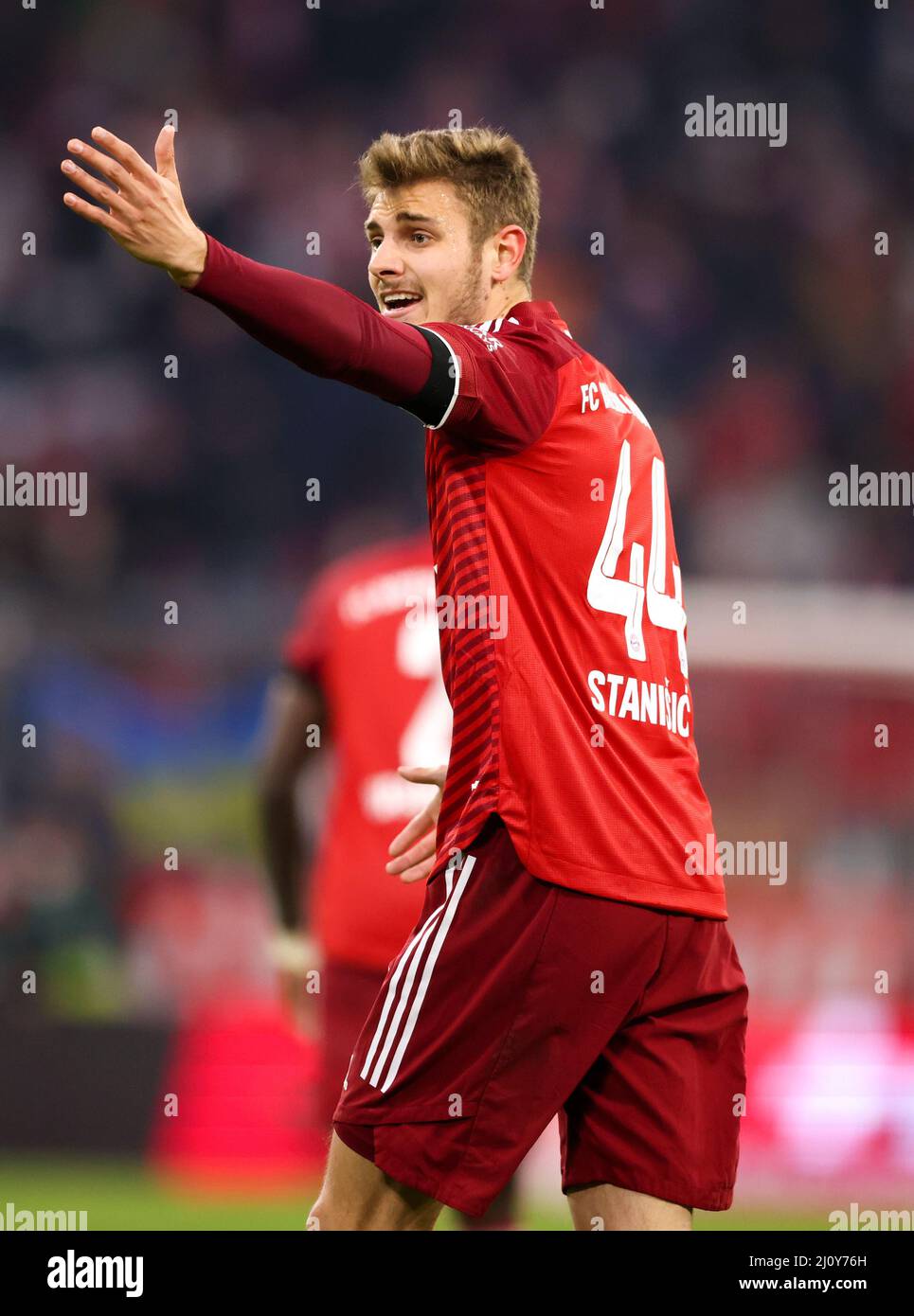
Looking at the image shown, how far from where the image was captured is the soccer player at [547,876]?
2.89m

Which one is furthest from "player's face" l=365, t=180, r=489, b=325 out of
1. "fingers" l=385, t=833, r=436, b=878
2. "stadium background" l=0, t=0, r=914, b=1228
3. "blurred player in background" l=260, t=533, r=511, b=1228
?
"stadium background" l=0, t=0, r=914, b=1228

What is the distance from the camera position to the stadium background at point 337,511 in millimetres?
7258

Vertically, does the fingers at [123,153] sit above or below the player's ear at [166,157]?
below

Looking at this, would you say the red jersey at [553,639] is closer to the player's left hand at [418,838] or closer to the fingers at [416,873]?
the player's left hand at [418,838]

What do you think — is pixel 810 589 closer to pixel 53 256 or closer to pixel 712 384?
pixel 712 384

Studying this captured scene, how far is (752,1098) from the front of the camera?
7.16m

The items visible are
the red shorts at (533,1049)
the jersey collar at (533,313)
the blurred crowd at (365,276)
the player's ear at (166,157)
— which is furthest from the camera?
the blurred crowd at (365,276)

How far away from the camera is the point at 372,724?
5.04m

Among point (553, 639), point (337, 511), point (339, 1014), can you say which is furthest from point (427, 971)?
point (337, 511)

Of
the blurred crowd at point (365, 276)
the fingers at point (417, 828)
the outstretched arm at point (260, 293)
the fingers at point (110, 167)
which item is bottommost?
the fingers at point (417, 828)

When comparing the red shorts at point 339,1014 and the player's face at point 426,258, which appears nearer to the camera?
the player's face at point 426,258

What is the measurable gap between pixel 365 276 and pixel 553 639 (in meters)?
8.51

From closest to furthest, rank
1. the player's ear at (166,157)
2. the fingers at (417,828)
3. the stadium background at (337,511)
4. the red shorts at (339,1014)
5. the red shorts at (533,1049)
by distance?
the player's ear at (166,157) < the red shorts at (533,1049) < the fingers at (417,828) < the red shorts at (339,1014) < the stadium background at (337,511)

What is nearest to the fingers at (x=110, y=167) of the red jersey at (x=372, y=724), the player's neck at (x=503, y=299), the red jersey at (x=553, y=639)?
the red jersey at (x=553, y=639)
